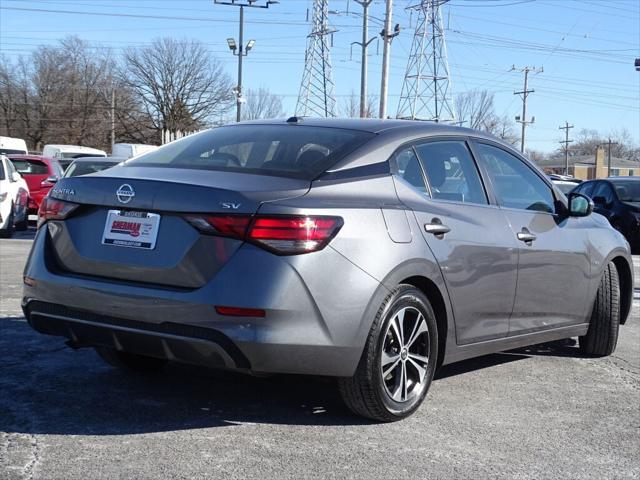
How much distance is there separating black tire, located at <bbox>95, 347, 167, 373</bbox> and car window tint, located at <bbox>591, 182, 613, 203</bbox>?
1389cm

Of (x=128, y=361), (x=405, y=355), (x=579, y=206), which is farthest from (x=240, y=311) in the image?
(x=579, y=206)

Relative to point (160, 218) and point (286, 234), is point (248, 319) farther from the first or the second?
point (160, 218)

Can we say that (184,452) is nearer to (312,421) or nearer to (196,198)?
(312,421)

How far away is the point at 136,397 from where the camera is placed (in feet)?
14.9

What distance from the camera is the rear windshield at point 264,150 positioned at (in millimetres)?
4230

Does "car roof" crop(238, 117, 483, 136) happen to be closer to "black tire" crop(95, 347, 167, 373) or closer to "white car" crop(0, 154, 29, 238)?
"black tire" crop(95, 347, 167, 373)

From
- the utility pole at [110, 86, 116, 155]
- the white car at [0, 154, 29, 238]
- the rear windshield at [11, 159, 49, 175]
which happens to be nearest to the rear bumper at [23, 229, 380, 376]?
the white car at [0, 154, 29, 238]

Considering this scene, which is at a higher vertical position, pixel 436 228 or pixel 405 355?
pixel 436 228

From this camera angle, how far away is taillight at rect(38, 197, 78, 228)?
4146mm

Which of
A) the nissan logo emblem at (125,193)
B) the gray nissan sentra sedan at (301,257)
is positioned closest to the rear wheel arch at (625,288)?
the gray nissan sentra sedan at (301,257)

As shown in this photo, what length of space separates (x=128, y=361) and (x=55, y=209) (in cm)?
117

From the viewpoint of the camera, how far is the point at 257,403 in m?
4.55

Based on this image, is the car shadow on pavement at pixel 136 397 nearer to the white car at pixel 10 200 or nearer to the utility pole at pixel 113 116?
the white car at pixel 10 200

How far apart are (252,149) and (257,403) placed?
1396 millimetres
